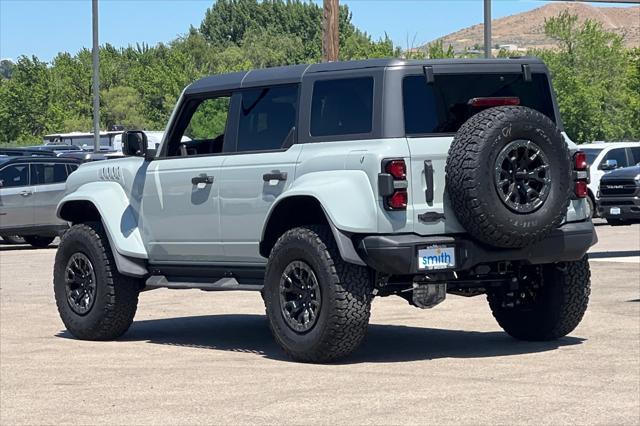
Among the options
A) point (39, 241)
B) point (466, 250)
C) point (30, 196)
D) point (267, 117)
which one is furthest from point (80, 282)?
point (39, 241)

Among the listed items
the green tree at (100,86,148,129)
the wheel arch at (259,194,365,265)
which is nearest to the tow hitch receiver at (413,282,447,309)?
the wheel arch at (259,194,365,265)

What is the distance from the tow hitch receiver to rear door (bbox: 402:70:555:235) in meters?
0.53

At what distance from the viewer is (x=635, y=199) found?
1194 inches

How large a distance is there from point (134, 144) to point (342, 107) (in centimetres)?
231

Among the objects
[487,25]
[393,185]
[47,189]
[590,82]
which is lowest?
[47,189]

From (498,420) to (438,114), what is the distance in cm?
338

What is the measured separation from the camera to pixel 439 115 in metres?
11.2

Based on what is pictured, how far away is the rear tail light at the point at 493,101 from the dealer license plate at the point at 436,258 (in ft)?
3.77

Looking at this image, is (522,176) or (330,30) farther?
(330,30)

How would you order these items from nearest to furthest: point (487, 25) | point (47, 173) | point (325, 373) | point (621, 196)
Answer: point (325, 373) → point (47, 173) → point (487, 25) → point (621, 196)

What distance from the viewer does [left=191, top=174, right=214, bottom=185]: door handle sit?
1218cm

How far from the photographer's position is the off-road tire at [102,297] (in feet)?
42.2

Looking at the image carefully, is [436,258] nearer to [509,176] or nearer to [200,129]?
[509,176]

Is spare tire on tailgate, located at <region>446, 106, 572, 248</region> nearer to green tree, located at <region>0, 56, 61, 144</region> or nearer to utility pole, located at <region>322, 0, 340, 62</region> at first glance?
utility pole, located at <region>322, 0, 340, 62</region>
